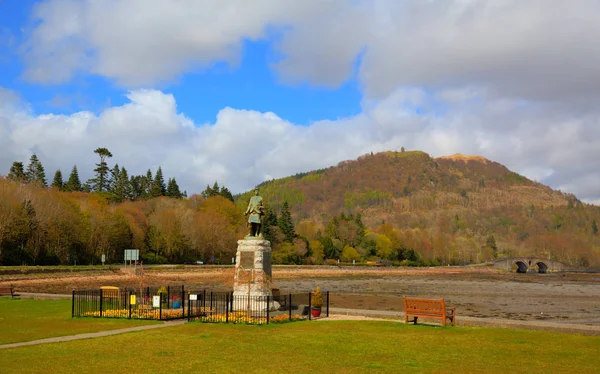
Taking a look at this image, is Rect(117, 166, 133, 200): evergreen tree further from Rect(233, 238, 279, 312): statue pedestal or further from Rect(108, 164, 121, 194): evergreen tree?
Rect(233, 238, 279, 312): statue pedestal

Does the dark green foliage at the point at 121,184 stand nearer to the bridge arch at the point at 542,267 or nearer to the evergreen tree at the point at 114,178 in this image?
the evergreen tree at the point at 114,178

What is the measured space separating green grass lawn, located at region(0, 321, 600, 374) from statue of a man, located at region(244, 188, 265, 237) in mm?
7197

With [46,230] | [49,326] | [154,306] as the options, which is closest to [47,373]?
[49,326]

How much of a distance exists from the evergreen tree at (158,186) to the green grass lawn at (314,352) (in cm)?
13105

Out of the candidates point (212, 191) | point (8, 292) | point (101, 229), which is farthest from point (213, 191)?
point (8, 292)

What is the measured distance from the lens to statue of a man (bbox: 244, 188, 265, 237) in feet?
89.7

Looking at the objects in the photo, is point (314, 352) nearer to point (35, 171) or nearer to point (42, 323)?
point (42, 323)

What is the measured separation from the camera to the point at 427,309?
22.3 m

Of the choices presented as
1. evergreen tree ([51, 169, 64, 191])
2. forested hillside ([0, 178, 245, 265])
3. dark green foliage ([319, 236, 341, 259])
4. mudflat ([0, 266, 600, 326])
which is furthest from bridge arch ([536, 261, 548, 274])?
evergreen tree ([51, 169, 64, 191])

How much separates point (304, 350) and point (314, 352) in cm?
44

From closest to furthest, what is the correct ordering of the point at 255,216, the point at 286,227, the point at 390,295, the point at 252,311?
the point at 252,311 < the point at 255,216 < the point at 390,295 < the point at 286,227

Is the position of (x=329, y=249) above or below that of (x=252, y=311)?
below

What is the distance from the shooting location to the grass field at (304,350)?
1348cm

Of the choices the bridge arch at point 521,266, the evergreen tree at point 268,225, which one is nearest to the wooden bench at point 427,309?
the evergreen tree at point 268,225
